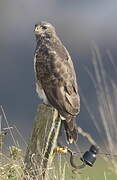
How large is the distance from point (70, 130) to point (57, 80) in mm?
650

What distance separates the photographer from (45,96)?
862 cm

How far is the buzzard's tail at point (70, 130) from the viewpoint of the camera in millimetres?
7906

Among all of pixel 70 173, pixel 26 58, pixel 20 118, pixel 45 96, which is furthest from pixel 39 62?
pixel 26 58

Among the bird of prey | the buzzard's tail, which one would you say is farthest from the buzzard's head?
the buzzard's tail

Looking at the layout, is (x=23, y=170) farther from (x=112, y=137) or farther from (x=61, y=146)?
(x=112, y=137)

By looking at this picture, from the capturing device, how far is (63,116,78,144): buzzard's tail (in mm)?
7906

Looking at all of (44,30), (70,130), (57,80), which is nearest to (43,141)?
(70,130)

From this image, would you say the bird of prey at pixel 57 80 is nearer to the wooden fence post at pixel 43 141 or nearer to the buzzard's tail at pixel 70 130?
the buzzard's tail at pixel 70 130

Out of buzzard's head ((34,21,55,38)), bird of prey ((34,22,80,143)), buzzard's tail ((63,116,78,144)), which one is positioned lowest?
buzzard's tail ((63,116,78,144))

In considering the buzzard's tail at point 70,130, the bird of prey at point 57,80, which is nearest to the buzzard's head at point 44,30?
the bird of prey at point 57,80

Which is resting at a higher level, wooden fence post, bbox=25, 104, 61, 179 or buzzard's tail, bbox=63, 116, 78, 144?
wooden fence post, bbox=25, 104, 61, 179

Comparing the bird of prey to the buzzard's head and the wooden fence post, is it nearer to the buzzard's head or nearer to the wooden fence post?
the buzzard's head

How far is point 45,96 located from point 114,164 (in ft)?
3.65

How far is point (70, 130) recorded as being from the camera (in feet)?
26.0
